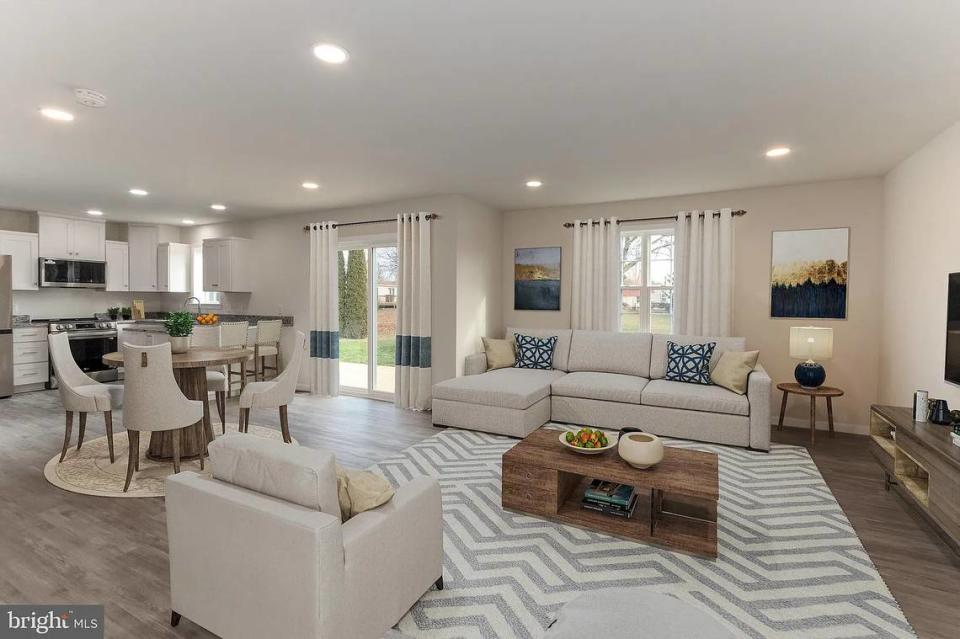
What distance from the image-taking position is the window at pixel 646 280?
18.5 feet

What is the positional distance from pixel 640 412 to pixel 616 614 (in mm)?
3366

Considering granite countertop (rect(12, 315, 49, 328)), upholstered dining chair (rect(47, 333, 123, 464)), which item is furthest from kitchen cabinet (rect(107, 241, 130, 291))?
upholstered dining chair (rect(47, 333, 123, 464))

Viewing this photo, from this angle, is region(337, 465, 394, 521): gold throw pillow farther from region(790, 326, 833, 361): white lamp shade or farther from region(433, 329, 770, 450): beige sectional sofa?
region(790, 326, 833, 361): white lamp shade

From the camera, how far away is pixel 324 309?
6.38 meters

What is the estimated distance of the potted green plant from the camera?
3949mm

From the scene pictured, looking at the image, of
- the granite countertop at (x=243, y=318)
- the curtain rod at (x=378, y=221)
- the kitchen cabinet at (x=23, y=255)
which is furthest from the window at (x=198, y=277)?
the curtain rod at (x=378, y=221)

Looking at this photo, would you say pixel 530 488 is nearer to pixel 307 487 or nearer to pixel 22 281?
pixel 307 487

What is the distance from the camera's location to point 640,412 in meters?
4.58

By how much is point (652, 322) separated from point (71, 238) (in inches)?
321

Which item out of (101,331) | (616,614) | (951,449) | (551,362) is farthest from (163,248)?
(951,449)

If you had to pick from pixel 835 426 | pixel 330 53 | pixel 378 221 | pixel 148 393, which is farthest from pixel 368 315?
pixel 835 426

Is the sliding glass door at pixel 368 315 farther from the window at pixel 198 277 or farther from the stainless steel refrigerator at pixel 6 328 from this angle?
the stainless steel refrigerator at pixel 6 328

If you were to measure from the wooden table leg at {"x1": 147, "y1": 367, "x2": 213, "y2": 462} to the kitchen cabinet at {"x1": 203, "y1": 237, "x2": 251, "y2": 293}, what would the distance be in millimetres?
3511

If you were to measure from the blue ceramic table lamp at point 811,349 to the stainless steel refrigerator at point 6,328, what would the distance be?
8962 millimetres
